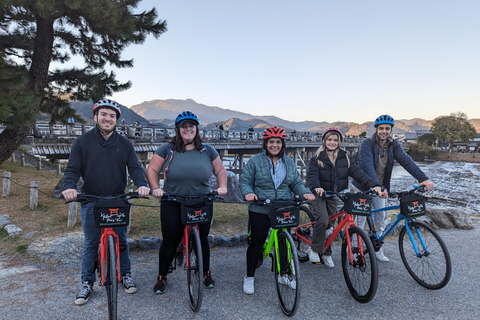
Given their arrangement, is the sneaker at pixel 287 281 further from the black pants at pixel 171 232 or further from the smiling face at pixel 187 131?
the smiling face at pixel 187 131

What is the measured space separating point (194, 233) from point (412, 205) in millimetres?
2901

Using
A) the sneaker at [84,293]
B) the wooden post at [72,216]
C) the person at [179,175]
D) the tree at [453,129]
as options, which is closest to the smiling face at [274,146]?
the person at [179,175]

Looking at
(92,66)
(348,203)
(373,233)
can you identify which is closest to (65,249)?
(348,203)

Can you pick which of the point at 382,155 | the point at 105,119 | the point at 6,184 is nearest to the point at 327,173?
the point at 382,155

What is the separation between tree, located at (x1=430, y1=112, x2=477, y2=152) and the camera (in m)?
78.3

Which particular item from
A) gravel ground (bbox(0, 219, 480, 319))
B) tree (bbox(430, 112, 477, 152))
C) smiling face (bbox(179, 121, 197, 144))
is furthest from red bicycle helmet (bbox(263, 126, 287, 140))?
tree (bbox(430, 112, 477, 152))

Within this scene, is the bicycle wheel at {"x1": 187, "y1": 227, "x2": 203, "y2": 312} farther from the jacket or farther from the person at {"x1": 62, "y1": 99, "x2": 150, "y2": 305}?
the jacket

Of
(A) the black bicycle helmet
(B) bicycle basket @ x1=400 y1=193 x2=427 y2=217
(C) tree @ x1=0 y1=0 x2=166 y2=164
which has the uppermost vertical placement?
(C) tree @ x1=0 y1=0 x2=166 y2=164

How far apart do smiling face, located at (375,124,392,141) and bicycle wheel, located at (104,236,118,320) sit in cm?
411

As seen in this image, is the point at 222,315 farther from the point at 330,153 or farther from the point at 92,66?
the point at 92,66

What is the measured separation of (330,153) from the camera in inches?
164

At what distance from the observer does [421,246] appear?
3648mm

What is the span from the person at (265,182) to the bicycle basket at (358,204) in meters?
0.58

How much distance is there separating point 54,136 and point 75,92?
522cm
